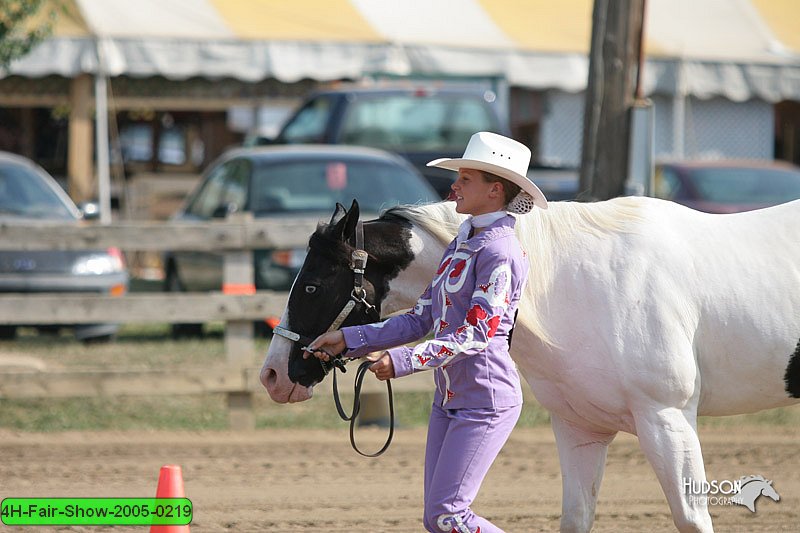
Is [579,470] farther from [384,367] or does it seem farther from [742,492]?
[742,492]

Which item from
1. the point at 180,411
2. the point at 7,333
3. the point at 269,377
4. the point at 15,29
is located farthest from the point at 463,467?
the point at 15,29

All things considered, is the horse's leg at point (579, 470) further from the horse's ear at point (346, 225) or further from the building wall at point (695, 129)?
the building wall at point (695, 129)

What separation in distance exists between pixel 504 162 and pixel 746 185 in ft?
31.4

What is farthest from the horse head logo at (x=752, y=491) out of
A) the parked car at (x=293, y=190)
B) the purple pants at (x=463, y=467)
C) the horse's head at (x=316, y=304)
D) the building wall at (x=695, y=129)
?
the building wall at (x=695, y=129)

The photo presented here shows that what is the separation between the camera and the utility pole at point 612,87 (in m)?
8.67

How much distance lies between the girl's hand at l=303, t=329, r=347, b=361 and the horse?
126mm

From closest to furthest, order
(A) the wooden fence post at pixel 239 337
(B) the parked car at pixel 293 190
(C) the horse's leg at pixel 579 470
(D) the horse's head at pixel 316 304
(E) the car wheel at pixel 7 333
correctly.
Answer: (D) the horse's head at pixel 316 304 < (C) the horse's leg at pixel 579 470 < (A) the wooden fence post at pixel 239 337 < (B) the parked car at pixel 293 190 < (E) the car wheel at pixel 7 333

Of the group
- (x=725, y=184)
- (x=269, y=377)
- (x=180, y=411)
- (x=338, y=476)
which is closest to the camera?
(x=269, y=377)

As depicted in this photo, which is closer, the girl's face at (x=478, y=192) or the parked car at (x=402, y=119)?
the girl's face at (x=478, y=192)

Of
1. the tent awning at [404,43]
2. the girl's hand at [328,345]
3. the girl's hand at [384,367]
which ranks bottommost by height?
the girl's hand at [384,367]

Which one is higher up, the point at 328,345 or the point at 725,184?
the point at 725,184

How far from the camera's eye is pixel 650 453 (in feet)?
14.1

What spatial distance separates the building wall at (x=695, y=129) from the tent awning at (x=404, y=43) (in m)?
0.98

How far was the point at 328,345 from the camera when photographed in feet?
13.4
